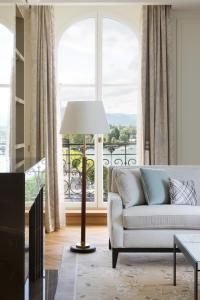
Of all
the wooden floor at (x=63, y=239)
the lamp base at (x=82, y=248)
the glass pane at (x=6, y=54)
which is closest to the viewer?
the glass pane at (x=6, y=54)

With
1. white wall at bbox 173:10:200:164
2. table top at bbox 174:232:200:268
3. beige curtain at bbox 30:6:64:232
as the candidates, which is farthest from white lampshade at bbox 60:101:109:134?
white wall at bbox 173:10:200:164

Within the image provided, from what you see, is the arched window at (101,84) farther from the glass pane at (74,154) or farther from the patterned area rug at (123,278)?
the patterned area rug at (123,278)

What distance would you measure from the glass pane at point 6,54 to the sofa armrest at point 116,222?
→ 4.87ft

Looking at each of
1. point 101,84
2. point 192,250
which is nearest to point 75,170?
point 101,84

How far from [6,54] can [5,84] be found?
27 centimetres

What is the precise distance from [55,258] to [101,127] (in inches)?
53.3

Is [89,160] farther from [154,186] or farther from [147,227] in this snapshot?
[147,227]

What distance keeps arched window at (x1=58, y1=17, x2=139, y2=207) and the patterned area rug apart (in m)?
1.93

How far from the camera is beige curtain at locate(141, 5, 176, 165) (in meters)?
6.13

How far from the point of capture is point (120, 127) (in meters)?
6.55

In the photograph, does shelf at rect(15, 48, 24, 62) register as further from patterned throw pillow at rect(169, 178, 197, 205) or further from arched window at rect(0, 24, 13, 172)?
patterned throw pillow at rect(169, 178, 197, 205)

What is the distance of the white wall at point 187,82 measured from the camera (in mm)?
6324

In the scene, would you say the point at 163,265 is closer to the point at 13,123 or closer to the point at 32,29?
the point at 13,123

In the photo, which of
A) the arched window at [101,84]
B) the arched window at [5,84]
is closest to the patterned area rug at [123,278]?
the arched window at [5,84]
